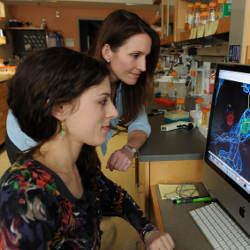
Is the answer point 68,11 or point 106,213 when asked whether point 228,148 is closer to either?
point 106,213

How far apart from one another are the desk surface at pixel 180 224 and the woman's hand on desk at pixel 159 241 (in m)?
0.03

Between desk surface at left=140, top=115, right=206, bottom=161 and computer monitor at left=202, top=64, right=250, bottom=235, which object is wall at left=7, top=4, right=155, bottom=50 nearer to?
desk surface at left=140, top=115, right=206, bottom=161

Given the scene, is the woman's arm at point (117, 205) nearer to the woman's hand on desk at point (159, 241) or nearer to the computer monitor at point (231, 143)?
the woman's hand on desk at point (159, 241)

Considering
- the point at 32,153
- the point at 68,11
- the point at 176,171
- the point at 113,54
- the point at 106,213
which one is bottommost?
the point at 106,213

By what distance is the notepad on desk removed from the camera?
104cm

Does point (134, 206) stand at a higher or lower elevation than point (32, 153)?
lower

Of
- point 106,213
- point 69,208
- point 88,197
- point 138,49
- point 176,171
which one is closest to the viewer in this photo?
point 69,208

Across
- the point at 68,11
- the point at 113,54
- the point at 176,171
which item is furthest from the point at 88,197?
the point at 68,11

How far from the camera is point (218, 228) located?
80 cm

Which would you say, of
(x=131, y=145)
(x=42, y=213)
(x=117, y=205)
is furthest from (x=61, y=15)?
(x=42, y=213)

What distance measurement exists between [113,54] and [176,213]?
831mm

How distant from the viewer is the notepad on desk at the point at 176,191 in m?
1.04

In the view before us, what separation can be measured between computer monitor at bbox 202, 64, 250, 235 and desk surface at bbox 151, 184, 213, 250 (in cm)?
12

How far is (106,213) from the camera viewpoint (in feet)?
3.43
